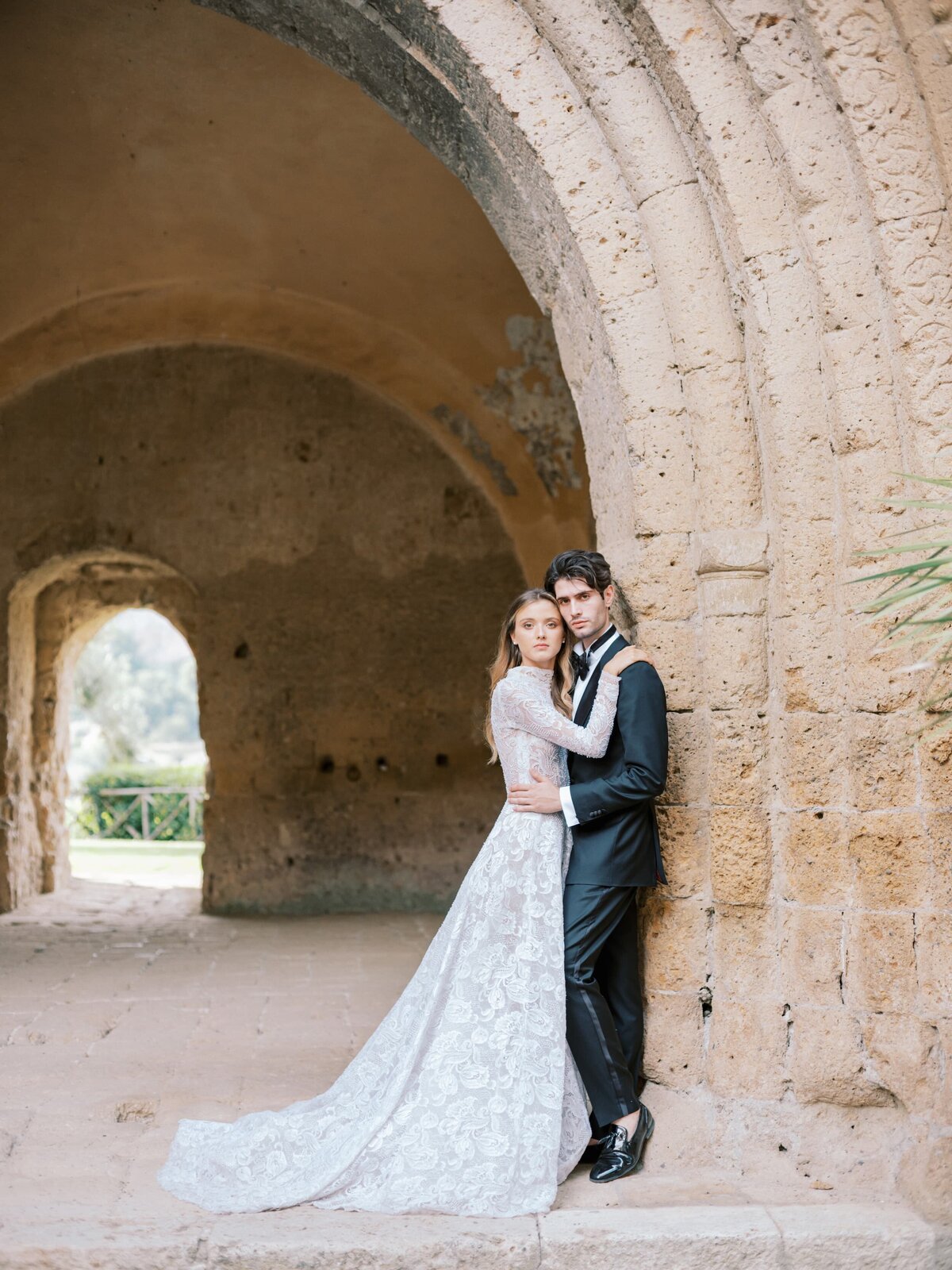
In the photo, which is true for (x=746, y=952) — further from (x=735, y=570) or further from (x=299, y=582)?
(x=299, y=582)

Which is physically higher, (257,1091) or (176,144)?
(176,144)

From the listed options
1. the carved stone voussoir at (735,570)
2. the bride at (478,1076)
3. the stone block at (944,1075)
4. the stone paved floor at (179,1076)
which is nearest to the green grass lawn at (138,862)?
the stone paved floor at (179,1076)

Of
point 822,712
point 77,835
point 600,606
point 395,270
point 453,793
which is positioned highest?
point 395,270

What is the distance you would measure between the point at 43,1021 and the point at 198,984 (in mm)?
906

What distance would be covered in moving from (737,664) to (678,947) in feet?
2.54

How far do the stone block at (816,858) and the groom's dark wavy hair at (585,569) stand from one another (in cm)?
79

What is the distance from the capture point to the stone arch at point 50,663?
7855 millimetres

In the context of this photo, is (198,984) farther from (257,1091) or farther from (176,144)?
(176,144)

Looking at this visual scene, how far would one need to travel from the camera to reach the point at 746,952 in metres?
3.08

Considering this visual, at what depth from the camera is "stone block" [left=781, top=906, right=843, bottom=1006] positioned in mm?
3002

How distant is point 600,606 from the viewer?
3168 millimetres

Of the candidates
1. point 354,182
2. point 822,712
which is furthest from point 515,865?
point 354,182

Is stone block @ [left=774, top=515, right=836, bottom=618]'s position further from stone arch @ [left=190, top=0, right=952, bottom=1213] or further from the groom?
the groom

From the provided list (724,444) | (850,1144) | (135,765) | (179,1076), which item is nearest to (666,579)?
(724,444)
